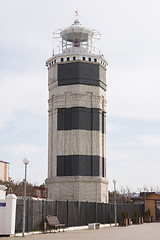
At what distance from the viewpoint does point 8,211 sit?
78.0 feet

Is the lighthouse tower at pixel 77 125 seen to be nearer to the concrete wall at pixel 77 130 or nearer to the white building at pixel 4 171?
the concrete wall at pixel 77 130

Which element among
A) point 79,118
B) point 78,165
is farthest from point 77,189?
point 79,118

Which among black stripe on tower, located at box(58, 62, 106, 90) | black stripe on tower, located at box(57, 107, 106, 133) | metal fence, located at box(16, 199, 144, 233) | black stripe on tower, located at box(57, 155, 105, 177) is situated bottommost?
metal fence, located at box(16, 199, 144, 233)

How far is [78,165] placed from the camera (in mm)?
49094

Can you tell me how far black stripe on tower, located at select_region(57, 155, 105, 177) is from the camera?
161 ft

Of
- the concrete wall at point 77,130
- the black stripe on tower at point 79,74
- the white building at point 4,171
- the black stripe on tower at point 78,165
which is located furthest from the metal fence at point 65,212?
the white building at point 4,171

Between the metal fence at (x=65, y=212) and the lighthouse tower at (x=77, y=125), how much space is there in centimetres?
665

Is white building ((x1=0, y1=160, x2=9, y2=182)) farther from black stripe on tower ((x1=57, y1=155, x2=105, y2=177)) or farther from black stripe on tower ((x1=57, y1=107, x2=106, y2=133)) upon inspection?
black stripe on tower ((x1=57, y1=107, x2=106, y2=133))

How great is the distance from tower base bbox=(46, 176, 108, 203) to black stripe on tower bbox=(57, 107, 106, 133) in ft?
21.2

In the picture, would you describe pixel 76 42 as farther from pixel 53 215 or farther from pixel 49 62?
pixel 53 215

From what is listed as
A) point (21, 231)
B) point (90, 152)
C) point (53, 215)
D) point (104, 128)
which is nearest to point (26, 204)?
point (21, 231)

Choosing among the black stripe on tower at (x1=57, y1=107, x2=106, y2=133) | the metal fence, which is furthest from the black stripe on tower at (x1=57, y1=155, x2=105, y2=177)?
the metal fence

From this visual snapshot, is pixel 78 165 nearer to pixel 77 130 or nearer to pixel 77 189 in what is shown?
pixel 77 189

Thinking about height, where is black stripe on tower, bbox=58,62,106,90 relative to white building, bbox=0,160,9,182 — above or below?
above
